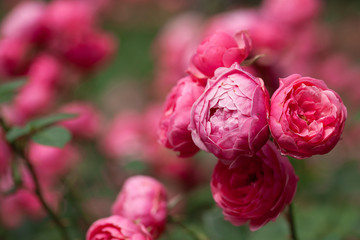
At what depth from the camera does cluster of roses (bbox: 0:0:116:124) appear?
4.64 ft

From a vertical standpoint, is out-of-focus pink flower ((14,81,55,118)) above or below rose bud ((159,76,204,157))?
below

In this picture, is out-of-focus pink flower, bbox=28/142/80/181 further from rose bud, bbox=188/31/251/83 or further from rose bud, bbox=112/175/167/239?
rose bud, bbox=188/31/251/83

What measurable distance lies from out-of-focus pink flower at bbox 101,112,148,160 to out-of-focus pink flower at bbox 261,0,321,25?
0.71 metres

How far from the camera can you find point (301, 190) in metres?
1.30

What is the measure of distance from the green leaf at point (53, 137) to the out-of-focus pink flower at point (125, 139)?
86cm

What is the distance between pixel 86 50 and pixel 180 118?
988mm

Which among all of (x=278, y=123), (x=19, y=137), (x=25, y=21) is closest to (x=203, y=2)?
(x=25, y=21)

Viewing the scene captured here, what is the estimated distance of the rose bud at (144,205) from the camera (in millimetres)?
765

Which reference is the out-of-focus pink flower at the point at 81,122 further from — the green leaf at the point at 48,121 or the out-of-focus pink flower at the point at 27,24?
the green leaf at the point at 48,121

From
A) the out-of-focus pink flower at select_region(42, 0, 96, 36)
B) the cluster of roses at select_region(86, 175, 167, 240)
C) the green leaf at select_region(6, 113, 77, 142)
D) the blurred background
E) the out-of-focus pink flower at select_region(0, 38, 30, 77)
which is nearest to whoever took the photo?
the cluster of roses at select_region(86, 175, 167, 240)

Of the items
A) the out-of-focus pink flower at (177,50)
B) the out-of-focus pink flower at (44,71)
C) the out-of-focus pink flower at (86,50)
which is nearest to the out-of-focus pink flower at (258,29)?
the out-of-focus pink flower at (177,50)

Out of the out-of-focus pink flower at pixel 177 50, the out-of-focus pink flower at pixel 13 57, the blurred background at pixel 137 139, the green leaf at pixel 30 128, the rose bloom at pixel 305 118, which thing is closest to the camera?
the rose bloom at pixel 305 118

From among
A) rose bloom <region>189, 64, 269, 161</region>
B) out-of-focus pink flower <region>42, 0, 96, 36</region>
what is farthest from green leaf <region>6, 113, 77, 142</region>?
out-of-focus pink flower <region>42, 0, 96, 36</region>

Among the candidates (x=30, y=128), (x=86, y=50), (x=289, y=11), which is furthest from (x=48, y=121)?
(x=289, y=11)
